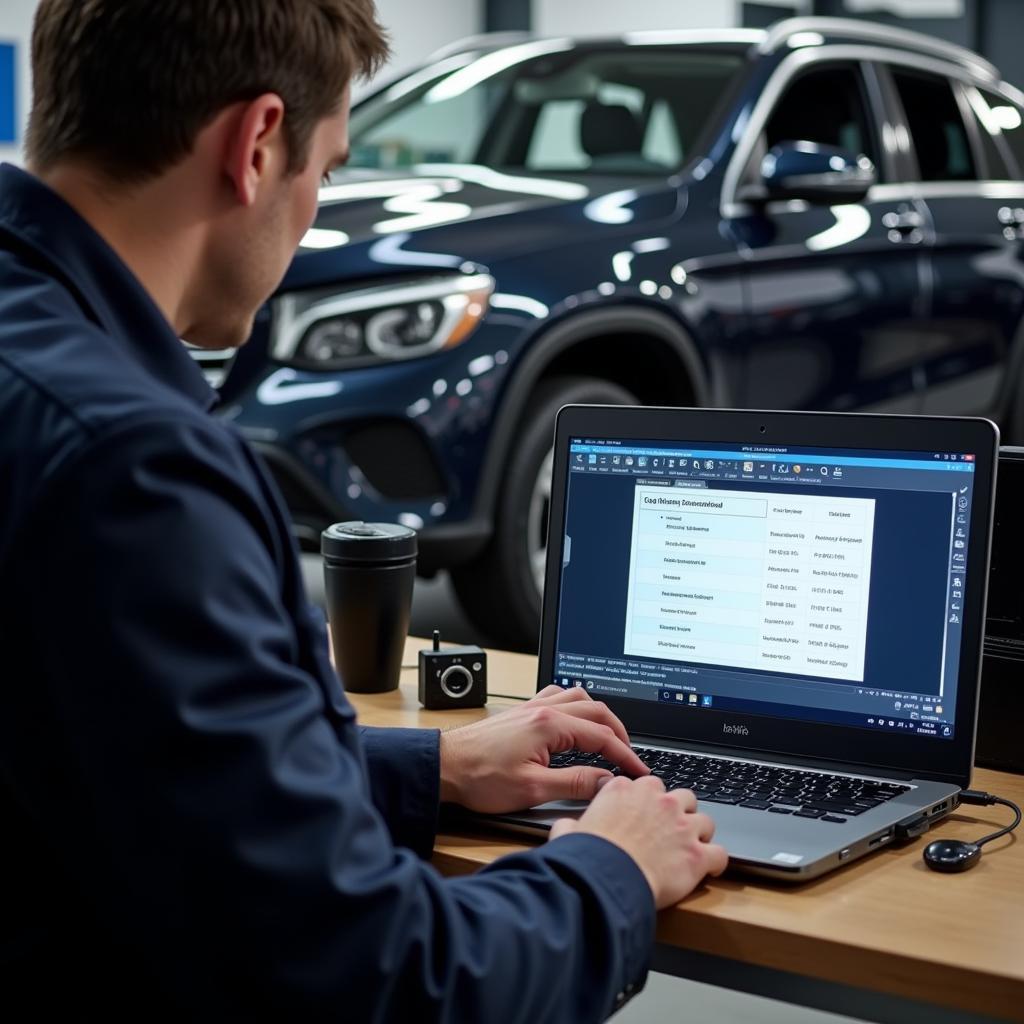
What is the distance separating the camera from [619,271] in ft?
13.4

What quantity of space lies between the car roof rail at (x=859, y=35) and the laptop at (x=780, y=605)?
128 inches

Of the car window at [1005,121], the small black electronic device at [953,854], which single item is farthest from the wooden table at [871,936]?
the car window at [1005,121]

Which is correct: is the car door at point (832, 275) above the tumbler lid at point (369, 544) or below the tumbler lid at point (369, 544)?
below

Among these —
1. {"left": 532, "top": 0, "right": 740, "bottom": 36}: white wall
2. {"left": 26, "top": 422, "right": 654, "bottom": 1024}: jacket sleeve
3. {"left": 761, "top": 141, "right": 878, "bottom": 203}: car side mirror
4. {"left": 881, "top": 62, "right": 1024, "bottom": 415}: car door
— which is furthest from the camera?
{"left": 532, "top": 0, "right": 740, "bottom": 36}: white wall

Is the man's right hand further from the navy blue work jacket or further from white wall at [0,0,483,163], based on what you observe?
white wall at [0,0,483,163]

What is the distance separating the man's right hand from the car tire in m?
2.50

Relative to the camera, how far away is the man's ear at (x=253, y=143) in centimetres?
116

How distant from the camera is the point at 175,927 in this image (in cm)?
96

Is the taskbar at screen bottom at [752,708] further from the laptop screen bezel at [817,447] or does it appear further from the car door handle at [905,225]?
the car door handle at [905,225]

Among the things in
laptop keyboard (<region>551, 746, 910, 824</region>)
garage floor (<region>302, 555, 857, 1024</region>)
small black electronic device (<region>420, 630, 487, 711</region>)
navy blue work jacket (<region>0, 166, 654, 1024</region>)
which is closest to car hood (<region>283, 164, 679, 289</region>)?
garage floor (<region>302, 555, 857, 1024</region>)

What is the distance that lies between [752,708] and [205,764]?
2.69 ft

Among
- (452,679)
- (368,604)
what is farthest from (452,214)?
(452,679)

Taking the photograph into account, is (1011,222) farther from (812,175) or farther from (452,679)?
(452,679)

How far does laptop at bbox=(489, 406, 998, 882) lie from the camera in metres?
1.56
